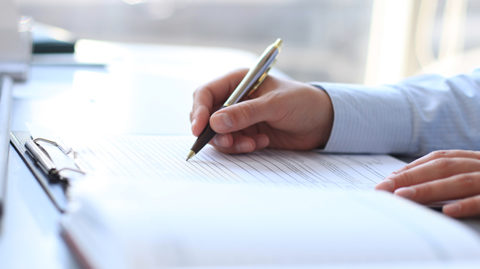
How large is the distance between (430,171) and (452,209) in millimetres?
52

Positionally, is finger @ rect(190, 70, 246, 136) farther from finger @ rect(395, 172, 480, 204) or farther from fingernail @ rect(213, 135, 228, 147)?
finger @ rect(395, 172, 480, 204)

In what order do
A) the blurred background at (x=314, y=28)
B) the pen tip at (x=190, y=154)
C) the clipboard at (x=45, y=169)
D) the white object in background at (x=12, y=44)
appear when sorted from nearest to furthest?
the clipboard at (x=45, y=169), the pen tip at (x=190, y=154), the white object in background at (x=12, y=44), the blurred background at (x=314, y=28)

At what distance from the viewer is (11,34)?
0.89 metres

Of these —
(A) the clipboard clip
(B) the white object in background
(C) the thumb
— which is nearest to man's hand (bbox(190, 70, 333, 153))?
(C) the thumb

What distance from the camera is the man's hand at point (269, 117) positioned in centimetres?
58

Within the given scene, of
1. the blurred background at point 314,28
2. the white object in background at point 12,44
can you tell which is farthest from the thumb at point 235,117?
the blurred background at point 314,28

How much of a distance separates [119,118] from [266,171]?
10.3 inches

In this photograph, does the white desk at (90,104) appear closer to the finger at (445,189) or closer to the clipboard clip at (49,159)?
the clipboard clip at (49,159)

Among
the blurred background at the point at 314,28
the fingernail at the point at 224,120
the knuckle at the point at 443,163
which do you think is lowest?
the blurred background at the point at 314,28

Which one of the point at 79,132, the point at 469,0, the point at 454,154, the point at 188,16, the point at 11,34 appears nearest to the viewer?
the point at 454,154

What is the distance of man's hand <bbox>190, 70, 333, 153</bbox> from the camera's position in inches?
22.8

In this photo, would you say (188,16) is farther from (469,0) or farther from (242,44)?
(469,0)

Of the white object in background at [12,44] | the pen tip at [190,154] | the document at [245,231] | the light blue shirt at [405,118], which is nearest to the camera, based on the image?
the document at [245,231]

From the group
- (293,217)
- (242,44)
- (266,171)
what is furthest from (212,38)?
(293,217)
